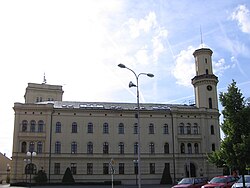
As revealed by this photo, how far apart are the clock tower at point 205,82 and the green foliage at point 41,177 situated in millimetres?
32718

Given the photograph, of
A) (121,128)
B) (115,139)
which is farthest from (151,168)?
(121,128)

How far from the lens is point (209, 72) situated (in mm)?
73375

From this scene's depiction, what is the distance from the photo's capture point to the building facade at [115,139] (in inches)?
2501

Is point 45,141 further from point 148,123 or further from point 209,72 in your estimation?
point 209,72

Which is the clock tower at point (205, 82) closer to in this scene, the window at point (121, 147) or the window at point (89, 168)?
the window at point (121, 147)

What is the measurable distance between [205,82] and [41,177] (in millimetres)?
35900

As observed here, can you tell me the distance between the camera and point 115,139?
219 ft

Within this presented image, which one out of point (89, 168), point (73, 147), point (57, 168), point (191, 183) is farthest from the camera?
point (73, 147)

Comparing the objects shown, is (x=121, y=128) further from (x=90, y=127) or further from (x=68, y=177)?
(x=68, y=177)

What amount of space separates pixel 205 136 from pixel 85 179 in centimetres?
2399

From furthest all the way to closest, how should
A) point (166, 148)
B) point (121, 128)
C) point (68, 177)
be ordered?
1. point (166, 148)
2. point (121, 128)
3. point (68, 177)

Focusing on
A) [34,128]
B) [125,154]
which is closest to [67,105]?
[34,128]

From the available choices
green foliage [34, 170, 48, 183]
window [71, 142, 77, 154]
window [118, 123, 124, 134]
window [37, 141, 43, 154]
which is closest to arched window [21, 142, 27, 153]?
window [37, 141, 43, 154]

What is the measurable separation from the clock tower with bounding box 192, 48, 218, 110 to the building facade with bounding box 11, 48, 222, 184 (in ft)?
0.65
